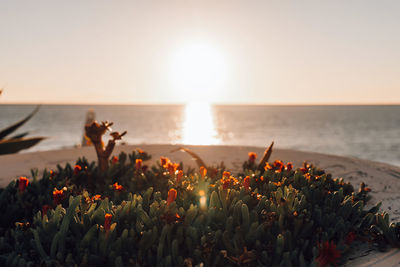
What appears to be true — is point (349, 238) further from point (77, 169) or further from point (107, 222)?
point (77, 169)

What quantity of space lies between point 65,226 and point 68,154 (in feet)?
14.3

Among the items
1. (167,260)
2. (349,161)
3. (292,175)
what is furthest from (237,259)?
(349,161)

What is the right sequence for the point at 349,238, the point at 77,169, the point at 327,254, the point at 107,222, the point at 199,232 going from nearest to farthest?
the point at 327,254 < the point at 107,222 < the point at 199,232 < the point at 349,238 < the point at 77,169

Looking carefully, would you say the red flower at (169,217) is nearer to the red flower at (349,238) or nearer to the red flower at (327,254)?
the red flower at (327,254)

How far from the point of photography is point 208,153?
21.5 ft

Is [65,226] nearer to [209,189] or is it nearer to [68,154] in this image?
[209,189]

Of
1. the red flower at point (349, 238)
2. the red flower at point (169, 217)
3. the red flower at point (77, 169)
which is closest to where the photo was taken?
the red flower at point (169, 217)

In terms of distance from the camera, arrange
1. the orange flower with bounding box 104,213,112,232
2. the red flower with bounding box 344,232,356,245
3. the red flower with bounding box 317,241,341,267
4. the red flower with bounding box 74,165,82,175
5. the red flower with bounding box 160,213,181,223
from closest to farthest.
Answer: the red flower with bounding box 317,241,341,267
the orange flower with bounding box 104,213,112,232
the red flower with bounding box 160,213,181,223
the red flower with bounding box 344,232,356,245
the red flower with bounding box 74,165,82,175

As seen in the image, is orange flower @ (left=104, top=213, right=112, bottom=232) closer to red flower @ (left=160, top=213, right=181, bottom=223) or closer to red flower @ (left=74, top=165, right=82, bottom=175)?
red flower @ (left=160, top=213, right=181, bottom=223)

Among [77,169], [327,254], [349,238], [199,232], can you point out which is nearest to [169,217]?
[199,232]

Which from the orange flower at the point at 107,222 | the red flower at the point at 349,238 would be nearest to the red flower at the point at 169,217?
the orange flower at the point at 107,222

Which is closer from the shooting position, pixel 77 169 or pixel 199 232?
pixel 199 232

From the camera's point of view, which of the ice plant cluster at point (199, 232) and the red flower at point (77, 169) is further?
the red flower at point (77, 169)

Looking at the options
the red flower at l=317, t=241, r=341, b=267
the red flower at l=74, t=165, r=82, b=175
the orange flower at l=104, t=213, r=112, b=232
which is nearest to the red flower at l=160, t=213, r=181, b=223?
the orange flower at l=104, t=213, r=112, b=232
